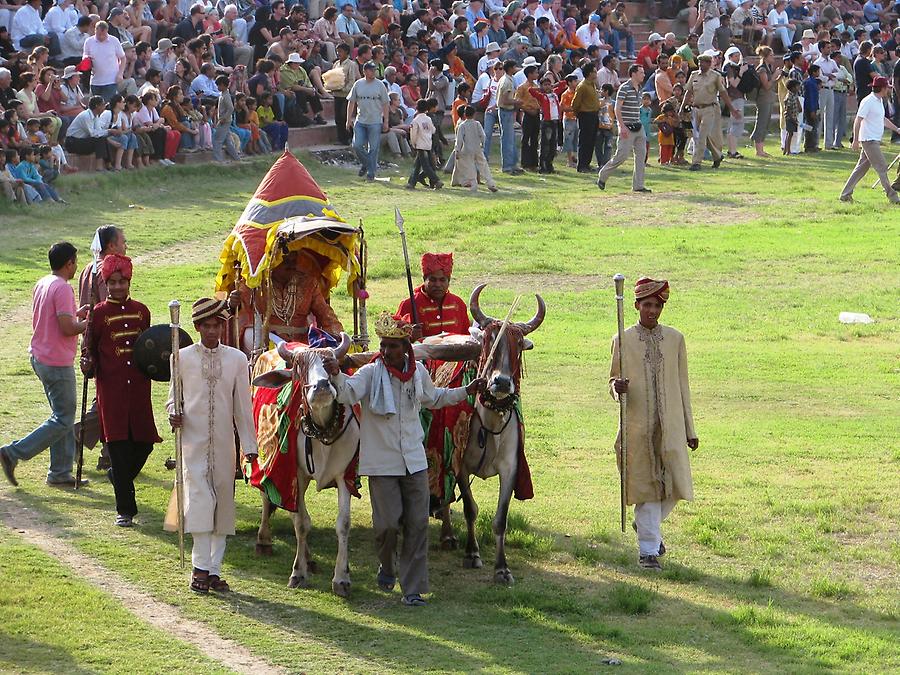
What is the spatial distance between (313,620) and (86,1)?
64.9ft

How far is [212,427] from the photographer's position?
9867mm

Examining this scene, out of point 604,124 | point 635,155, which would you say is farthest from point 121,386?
point 604,124

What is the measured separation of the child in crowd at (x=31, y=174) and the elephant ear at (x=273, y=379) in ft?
43.7

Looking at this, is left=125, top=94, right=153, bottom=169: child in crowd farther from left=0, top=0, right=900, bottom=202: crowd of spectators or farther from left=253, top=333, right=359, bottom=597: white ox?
left=253, top=333, right=359, bottom=597: white ox

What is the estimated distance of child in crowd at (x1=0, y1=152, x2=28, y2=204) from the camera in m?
21.8

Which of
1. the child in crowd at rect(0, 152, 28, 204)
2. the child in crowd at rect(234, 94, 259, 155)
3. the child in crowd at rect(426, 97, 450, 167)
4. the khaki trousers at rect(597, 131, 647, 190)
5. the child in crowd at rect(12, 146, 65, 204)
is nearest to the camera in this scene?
the child in crowd at rect(0, 152, 28, 204)

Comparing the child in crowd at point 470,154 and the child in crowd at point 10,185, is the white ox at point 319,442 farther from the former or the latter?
the child in crowd at point 470,154

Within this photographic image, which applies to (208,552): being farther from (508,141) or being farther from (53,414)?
(508,141)

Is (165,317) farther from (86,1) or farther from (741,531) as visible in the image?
(86,1)

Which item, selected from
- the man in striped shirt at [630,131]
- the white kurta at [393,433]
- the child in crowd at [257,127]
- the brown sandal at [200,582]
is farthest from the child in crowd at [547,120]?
the brown sandal at [200,582]

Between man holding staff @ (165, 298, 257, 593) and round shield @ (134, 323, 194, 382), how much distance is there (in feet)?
2.75

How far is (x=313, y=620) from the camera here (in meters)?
9.41

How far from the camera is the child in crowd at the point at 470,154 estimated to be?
25.8 m

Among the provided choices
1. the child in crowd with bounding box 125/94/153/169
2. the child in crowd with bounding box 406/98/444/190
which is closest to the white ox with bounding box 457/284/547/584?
the child in crowd with bounding box 125/94/153/169
